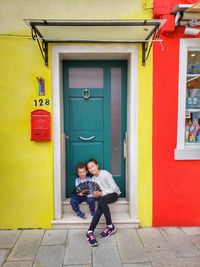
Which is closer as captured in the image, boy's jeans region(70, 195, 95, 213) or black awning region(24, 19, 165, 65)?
black awning region(24, 19, 165, 65)

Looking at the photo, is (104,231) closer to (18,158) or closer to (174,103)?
(18,158)

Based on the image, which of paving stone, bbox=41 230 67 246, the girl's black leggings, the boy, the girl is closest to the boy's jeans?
the boy

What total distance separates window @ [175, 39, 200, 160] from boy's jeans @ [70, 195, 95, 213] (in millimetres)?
1428

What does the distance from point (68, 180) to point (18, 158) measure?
2.96 feet

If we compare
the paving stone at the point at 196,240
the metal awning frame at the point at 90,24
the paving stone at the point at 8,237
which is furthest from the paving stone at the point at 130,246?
the metal awning frame at the point at 90,24

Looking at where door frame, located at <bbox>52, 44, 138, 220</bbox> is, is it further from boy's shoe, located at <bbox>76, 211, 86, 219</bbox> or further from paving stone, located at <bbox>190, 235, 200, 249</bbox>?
paving stone, located at <bbox>190, 235, 200, 249</bbox>

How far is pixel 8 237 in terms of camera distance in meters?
3.46

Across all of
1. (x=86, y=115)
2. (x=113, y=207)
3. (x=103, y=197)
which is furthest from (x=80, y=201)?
(x=86, y=115)

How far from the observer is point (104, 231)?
346 cm

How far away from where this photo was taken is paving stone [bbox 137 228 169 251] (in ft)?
10.5

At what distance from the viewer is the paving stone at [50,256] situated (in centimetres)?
288

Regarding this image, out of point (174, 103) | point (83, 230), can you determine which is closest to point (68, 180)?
point (83, 230)

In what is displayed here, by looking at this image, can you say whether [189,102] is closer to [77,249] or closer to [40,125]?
[40,125]

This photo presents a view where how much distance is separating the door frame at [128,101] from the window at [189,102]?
65cm
